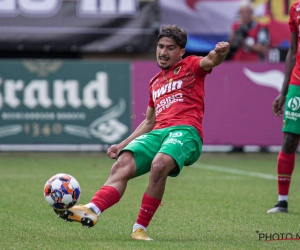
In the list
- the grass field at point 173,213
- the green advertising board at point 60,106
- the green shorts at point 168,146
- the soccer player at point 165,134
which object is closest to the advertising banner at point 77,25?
the green advertising board at point 60,106

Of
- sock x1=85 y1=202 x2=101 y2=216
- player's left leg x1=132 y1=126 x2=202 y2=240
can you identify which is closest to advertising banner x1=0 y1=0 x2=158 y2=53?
player's left leg x1=132 y1=126 x2=202 y2=240

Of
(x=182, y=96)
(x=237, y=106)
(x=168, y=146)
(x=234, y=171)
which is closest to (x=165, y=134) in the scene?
(x=168, y=146)

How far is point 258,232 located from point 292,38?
2451mm

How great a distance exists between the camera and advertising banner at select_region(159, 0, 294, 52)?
60.8 ft

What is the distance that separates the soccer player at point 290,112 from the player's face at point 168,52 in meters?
1.86

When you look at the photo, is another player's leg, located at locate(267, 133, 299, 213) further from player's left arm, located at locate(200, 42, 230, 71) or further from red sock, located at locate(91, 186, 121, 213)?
red sock, located at locate(91, 186, 121, 213)

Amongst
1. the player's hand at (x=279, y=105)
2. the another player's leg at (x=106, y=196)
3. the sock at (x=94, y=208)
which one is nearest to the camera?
the another player's leg at (x=106, y=196)

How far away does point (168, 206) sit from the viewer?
7957 mm

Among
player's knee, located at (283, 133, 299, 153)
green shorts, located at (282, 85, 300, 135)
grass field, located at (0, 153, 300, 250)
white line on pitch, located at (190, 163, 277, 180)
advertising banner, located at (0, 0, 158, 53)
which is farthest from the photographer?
advertising banner, located at (0, 0, 158, 53)

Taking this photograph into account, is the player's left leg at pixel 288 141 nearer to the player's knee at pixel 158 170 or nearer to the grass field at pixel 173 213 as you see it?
the grass field at pixel 173 213

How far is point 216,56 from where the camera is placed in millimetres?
5730

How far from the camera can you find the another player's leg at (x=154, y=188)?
5652 millimetres

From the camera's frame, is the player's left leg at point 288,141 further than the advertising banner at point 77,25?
No

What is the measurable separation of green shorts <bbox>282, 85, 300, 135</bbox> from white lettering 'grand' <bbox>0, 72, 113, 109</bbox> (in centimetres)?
776
